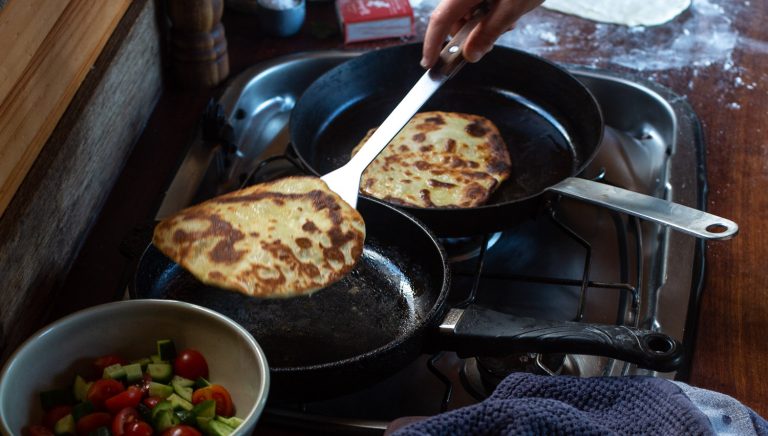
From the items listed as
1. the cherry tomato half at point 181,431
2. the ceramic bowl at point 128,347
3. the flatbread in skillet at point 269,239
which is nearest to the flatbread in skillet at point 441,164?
the flatbread in skillet at point 269,239

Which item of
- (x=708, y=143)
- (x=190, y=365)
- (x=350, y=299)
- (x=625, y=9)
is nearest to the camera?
(x=190, y=365)

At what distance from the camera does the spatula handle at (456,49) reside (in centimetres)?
123

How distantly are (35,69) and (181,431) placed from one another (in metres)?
0.53

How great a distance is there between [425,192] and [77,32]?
1.90 ft

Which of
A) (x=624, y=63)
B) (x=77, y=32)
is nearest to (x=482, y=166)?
(x=624, y=63)

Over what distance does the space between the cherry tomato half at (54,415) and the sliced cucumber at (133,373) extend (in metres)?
0.06

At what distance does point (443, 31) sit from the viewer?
122 cm

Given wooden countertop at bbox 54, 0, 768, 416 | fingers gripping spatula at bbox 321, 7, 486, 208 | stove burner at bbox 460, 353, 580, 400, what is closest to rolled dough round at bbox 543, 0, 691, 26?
wooden countertop at bbox 54, 0, 768, 416

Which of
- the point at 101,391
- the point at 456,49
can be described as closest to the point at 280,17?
the point at 456,49

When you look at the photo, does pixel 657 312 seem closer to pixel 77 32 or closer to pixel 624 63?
pixel 624 63

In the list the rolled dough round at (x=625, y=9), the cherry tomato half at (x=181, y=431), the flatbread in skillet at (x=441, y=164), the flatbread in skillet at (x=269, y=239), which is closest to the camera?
the cherry tomato half at (x=181, y=431)

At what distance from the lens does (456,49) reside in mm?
1248

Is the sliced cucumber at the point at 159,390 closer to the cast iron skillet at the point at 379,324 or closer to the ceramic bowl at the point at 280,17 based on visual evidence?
the cast iron skillet at the point at 379,324

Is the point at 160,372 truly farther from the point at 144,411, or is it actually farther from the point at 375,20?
the point at 375,20
